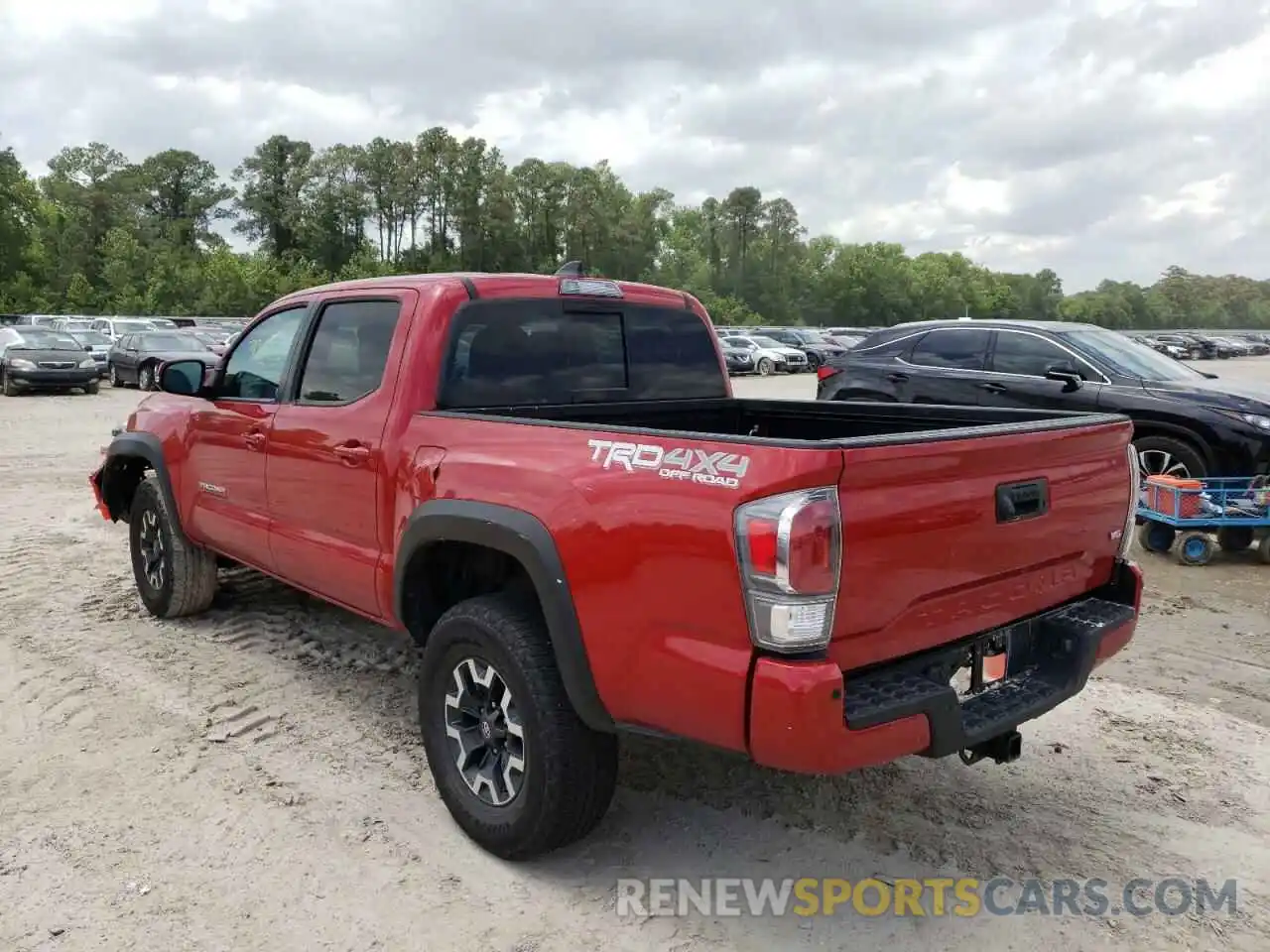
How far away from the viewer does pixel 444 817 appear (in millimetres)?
3465

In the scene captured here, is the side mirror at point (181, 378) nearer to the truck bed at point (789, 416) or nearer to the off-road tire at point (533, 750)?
the truck bed at point (789, 416)

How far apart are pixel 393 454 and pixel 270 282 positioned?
66490 millimetres

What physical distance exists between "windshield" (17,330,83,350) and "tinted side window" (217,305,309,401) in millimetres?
20873

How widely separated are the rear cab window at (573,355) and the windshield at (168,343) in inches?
903

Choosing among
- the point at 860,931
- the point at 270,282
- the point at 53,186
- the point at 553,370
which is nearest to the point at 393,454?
the point at 553,370

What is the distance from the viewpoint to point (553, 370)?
13.4 ft

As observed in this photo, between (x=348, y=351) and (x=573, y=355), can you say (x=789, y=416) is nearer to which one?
(x=573, y=355)

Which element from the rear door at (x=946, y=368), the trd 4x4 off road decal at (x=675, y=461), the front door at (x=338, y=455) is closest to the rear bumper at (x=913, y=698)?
the trd 4x4 off road decal at (x=675, y=461)

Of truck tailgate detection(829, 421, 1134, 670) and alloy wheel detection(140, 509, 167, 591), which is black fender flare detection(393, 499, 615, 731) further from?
alloy wheel detection(140, 509, 167, 591)

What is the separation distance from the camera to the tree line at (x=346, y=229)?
62625mm

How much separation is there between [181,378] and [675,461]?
344 cm

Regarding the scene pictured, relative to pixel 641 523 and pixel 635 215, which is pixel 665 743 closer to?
pixel 641 523

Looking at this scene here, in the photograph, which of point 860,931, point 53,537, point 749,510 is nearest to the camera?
point 749,510

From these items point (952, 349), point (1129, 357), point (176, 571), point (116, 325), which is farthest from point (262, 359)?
point (116, 325)
